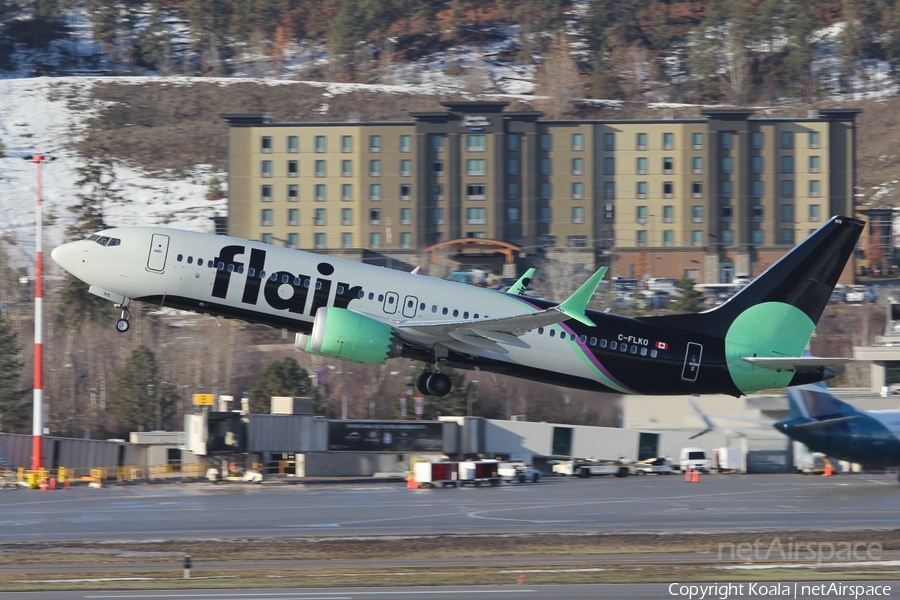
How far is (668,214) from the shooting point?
164 metres

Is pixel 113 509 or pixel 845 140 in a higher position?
pixel 845 140

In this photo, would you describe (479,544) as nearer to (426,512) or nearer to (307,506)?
(426,512)

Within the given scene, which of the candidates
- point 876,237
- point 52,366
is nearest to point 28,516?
point 52,366

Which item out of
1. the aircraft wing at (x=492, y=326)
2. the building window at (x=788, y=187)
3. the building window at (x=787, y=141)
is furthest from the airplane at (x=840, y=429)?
the building window at (x=788, y=187)

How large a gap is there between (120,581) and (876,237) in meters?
162

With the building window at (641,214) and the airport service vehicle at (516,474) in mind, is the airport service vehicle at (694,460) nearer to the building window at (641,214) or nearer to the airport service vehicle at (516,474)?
the airport service vehicle at (516,474)

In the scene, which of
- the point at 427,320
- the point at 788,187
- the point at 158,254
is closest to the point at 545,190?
the point at 788,187

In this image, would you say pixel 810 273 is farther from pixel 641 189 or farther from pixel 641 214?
pixel 641 214

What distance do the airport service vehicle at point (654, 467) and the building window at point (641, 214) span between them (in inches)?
3616

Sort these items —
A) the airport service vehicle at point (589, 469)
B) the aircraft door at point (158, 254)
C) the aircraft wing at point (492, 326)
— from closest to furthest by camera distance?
the aircraft wing at point (492, 326) < the aircraft door at point (158, 254) < the airport service vehicle at point (589, 469)

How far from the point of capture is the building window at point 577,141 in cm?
16112

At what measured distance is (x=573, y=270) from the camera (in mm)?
150250

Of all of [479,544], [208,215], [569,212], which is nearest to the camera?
[479,544]

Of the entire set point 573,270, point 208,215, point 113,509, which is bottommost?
point 113,509
